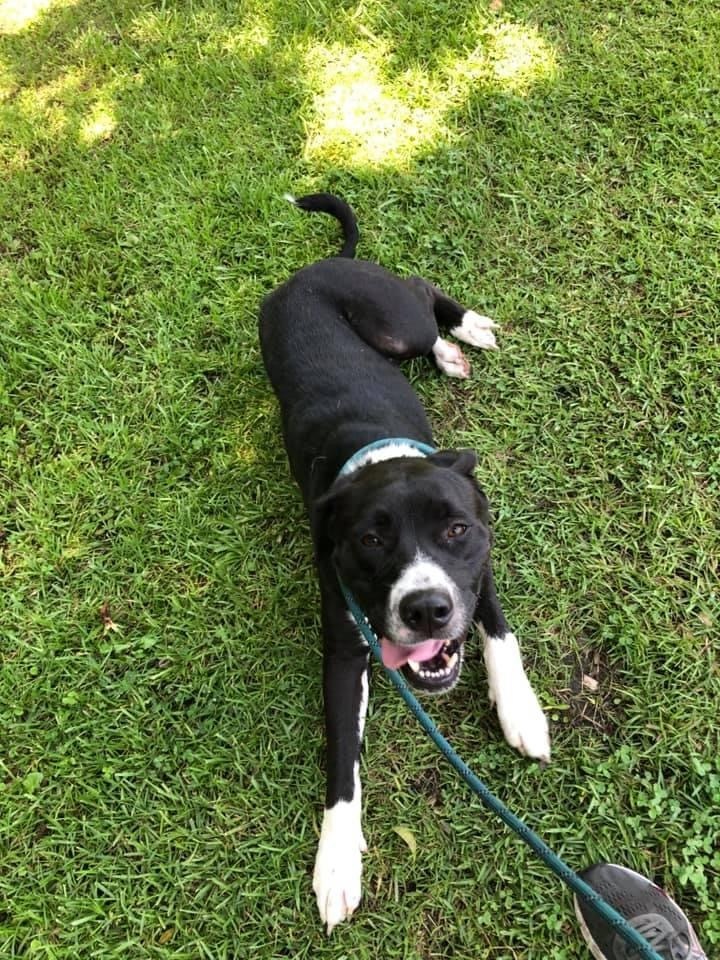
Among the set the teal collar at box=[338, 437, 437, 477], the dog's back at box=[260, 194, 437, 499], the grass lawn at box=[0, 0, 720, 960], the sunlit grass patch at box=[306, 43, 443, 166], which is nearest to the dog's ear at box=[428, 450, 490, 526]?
the teal collar at box=[338, 437, 437, 477]

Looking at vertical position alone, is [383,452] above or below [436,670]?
above

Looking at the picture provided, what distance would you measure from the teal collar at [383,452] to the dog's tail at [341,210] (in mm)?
1494

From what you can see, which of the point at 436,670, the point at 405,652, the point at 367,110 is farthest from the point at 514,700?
the point at 367,110

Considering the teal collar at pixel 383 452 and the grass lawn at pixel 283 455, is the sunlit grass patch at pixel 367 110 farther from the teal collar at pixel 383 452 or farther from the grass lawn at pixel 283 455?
the teal collar at pixel 383 452

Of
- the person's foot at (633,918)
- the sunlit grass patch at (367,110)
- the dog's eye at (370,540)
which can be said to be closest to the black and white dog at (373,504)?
the dog's eye at (370,540)

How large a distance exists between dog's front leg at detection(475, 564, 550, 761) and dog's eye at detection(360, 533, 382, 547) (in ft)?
2.06

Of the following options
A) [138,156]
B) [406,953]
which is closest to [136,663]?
[406,953]

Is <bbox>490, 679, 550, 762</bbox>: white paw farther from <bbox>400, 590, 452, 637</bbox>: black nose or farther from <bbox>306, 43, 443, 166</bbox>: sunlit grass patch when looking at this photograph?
<bbox>306, 43, 443, 166</bbox>: sunlit grass patch

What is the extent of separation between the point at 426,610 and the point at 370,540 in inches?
12.6

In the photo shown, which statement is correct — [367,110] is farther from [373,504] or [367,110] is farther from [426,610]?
[426,610]

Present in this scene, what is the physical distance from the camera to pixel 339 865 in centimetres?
278

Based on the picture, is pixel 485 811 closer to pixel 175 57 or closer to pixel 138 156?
pixel 138 156

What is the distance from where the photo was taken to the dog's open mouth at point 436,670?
8.50 ft

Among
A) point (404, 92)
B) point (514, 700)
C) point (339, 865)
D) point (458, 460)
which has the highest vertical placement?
point (404, 92)
